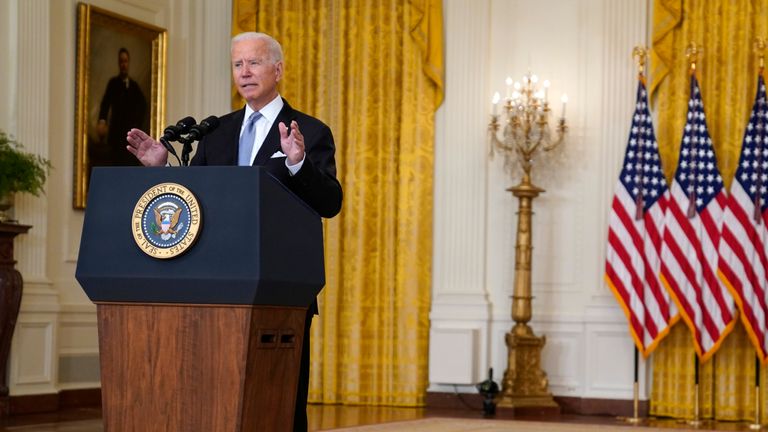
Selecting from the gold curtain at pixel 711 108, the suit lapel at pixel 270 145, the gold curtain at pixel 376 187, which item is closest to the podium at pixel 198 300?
the suit lapel at pixel 270 145

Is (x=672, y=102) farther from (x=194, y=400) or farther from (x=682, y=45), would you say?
(x=194, y=400)

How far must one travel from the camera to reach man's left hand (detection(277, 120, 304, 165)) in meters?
3.15

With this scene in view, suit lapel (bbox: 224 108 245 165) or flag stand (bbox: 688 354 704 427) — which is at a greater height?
suit lapel (bbox: 224 108 245 165)

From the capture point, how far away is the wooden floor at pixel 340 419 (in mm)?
7898

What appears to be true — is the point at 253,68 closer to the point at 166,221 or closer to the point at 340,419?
the point at 166,221

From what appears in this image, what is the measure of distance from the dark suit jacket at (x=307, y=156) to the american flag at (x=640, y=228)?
632cm

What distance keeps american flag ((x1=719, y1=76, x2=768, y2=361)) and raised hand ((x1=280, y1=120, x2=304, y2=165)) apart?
6675 mm

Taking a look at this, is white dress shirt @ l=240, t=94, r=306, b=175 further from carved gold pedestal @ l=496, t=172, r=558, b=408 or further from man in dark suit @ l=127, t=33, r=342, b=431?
carved gold pedestal @ l=496, t=172, r=558, b=408

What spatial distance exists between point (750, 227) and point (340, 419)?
3471 millimetres

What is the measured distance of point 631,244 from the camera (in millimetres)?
9617

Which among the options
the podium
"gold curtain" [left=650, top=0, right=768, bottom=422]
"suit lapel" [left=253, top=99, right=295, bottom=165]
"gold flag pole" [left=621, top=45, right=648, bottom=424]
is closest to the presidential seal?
the podium

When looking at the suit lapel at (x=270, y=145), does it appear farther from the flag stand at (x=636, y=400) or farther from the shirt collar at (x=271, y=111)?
the flag stand at (x=636, y=400)

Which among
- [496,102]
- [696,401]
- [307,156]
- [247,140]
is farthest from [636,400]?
[307,156]

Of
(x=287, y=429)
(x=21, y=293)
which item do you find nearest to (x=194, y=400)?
(x=287, y=429)
